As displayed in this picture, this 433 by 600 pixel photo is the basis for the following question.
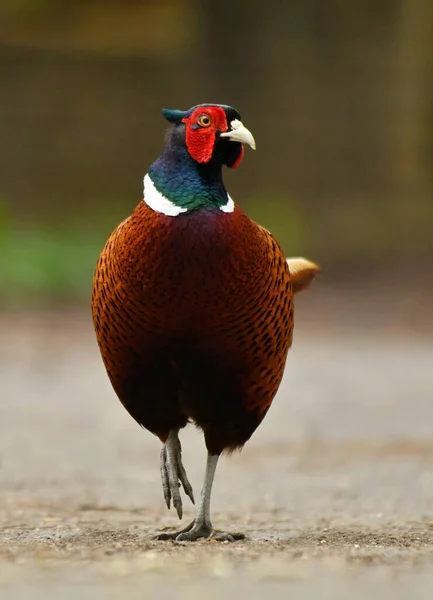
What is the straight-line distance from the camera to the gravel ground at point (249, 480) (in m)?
3.55

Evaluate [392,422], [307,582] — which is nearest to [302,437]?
[392,422]

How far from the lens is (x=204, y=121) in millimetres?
4418

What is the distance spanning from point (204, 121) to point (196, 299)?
619mm

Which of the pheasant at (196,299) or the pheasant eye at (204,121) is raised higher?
the pheasant eye at (204,121)

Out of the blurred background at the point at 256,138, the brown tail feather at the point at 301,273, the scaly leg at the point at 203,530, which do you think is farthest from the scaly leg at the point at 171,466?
the blurred background at the point at 256,138

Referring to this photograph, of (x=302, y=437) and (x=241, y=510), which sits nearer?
(x=241, y=510)

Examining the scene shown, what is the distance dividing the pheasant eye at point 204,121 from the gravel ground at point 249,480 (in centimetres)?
136

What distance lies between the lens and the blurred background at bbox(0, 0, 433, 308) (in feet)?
49.9

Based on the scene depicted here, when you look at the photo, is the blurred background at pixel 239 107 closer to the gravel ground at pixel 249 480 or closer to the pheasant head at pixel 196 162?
the gravel ground at pixel 249 480

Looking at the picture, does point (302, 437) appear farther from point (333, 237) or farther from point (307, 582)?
point (333, 237)

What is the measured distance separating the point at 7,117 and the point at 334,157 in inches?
150

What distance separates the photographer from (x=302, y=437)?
7.54 metres

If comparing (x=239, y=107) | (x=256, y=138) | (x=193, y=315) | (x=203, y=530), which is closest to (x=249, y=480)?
(x=203, y=530)

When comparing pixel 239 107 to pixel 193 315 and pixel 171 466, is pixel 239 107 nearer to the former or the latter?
pixel 171 466
